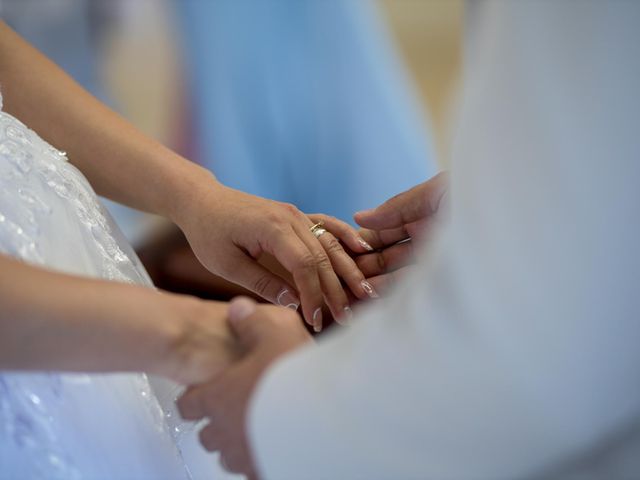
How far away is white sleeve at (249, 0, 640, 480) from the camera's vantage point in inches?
19.0

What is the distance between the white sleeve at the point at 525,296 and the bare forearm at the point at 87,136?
0.44 metres

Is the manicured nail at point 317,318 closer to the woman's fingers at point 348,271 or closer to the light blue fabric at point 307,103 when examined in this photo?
the woman's fingers at point 348,271

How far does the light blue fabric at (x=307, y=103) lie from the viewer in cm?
176

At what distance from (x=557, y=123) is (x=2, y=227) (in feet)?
1.47

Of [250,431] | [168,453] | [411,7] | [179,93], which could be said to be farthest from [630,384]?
[411,7]

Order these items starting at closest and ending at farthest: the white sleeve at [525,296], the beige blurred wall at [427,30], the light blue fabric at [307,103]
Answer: the white sleeve at [525,296], the light blue fabric at [307,103], the beige blurred wall at [427,30]

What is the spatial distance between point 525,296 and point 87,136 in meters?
0.59

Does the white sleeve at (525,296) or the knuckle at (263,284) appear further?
the knuckle at (263,284)

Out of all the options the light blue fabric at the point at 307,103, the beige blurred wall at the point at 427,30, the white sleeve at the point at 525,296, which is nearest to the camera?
the white sleeve at the point at 525,296

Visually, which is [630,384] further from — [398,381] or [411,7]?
[411,7]

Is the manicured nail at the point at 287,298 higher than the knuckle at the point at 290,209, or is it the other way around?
the knuckle at the point at 290,209

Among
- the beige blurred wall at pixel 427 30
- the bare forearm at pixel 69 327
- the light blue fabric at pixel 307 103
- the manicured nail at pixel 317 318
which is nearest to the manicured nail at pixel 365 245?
the manicured nail at pixel 317 318

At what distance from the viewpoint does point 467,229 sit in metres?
0.51

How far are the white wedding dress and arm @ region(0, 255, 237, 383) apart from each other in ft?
0.22
